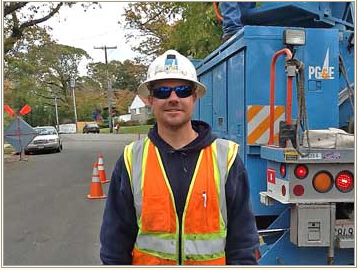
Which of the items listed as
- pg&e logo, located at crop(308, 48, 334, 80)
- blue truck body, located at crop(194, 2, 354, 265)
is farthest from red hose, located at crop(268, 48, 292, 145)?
pg&e logo, located at crop(308, 48, 334, 80)

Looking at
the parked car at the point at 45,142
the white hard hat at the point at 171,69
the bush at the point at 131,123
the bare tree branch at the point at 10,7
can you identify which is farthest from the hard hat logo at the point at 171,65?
the bush at the point at 131,123

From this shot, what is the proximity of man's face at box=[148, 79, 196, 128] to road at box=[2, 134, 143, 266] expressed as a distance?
13.6 ft

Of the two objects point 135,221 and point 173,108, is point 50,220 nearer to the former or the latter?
point 135,221

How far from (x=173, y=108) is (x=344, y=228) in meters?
2.01

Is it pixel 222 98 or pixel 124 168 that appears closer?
pixel 124 168

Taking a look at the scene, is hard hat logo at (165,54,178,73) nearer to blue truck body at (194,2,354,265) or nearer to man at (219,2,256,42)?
blue truck body at (194,2,354,265)

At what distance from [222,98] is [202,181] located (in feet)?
9.81

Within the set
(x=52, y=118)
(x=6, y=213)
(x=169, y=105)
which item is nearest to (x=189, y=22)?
(x=6, y=213)

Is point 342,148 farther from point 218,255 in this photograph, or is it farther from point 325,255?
point 218,255

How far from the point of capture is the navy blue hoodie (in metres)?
2.59

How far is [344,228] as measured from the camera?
391 centimetres

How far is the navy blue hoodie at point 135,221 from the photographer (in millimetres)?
2588

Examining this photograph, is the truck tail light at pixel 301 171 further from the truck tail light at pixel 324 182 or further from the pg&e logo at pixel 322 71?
the pg&e logo at pixel 322 71

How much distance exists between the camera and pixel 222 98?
5.43 metres
